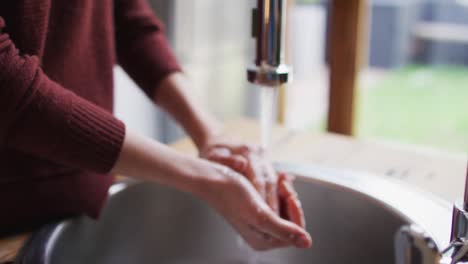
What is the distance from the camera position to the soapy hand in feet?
2.21

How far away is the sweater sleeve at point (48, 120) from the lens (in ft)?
1.67

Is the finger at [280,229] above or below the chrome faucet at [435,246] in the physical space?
below

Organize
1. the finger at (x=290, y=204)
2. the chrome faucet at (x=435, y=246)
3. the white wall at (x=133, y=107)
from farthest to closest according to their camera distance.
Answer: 1. the white wall at (x=133, y=107)
2. the finger at (x=290, y=204)
3. the chrome faucet at (x=435, y=246)

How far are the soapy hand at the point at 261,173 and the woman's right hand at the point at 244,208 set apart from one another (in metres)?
0.07

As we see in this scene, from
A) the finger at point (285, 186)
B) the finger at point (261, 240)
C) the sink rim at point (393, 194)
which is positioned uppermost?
the finger at point (285, 186)

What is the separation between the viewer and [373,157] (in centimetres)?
90

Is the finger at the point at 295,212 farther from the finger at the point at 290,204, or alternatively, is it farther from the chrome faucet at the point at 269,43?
the chrome faucet at the point at 269,43

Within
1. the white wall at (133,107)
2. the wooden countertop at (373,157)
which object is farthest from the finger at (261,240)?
the white wall at (133,107)

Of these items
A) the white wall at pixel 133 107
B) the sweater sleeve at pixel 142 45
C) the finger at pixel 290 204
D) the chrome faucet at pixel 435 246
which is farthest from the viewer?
the white wall at pixel 133 107

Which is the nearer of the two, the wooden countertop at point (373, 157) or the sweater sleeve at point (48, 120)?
the sweater sleeve at point (48, 120)

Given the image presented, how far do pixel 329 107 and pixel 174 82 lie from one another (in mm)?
1006

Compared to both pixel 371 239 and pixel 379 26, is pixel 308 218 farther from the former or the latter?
pixel 379 26

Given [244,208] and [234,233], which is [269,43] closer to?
[244,208]

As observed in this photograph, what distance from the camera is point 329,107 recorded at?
1.73 meters
